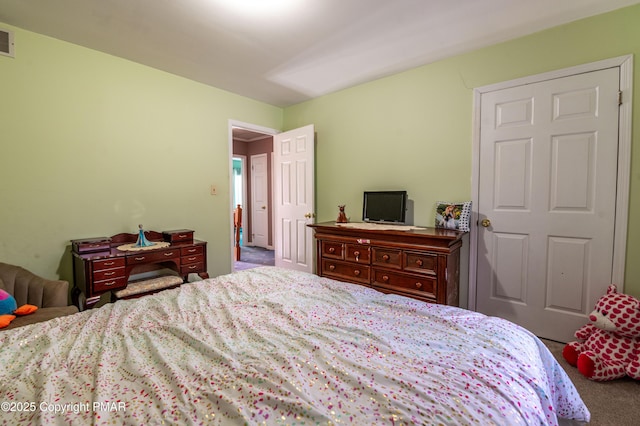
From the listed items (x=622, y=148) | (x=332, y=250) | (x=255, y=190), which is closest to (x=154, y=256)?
(x=332, y=250)

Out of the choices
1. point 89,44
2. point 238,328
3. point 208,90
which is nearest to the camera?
point 238,328

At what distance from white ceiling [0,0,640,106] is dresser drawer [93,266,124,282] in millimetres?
1832

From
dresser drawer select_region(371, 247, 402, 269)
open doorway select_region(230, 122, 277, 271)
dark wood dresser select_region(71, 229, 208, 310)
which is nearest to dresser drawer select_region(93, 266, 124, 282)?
dark wood dresser select_region(71, 229, 208, 310)

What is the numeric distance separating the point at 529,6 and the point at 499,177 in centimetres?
124

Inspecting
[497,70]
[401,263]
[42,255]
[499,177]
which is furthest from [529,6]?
[42,255]

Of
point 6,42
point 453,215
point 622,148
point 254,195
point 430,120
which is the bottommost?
point 453,215

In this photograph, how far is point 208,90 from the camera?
3344mm

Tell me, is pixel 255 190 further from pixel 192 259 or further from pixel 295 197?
pixel 192 259

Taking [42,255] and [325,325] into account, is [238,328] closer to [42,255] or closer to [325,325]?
[325,325]

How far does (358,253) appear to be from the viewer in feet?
8.96

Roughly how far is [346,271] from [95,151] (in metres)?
2.58

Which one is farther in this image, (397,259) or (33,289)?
(397,259)

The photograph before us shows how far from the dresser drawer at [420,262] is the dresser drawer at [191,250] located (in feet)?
6.64
